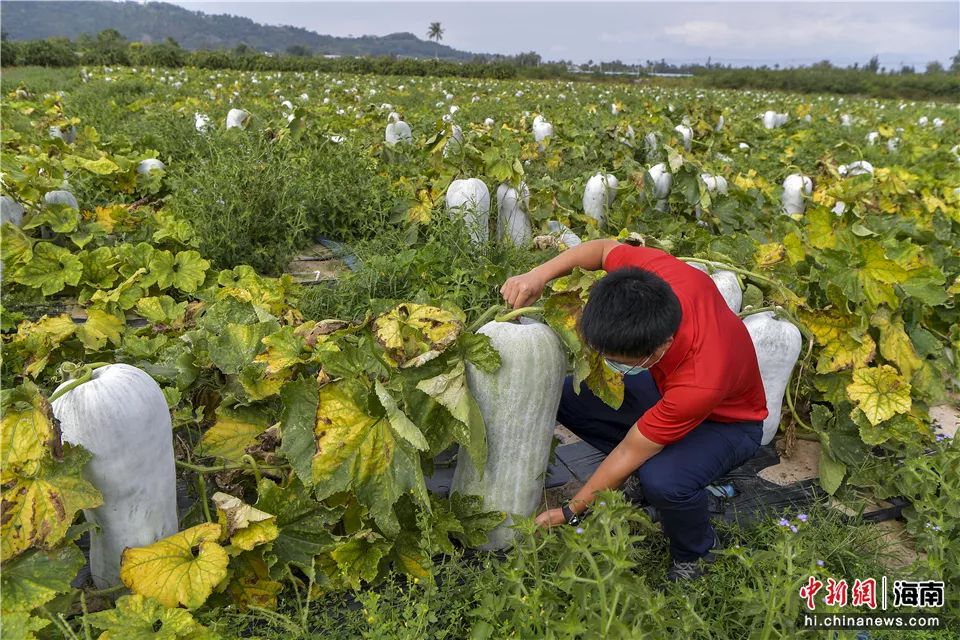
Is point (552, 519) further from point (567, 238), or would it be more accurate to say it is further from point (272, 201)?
→ point (272, 201)

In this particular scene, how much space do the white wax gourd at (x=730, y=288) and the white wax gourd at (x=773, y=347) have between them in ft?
0.28

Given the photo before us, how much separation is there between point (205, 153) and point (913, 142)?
8213 mm

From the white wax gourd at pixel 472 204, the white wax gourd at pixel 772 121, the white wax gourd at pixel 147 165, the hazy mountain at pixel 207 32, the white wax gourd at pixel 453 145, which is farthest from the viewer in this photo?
the hazy mountain at pixel 207 32

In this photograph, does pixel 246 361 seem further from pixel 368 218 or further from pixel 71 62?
pixel 71 62

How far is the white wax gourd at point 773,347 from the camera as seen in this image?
269 cm

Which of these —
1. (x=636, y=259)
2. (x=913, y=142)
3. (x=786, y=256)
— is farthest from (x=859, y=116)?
(x=636, y=259)

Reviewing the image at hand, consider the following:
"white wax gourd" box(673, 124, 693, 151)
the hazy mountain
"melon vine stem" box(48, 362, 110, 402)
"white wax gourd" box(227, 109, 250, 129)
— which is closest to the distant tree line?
"white wax gourd" box(227, 109, 250, 129)

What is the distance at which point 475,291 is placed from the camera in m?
3.29

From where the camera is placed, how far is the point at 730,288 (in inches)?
110

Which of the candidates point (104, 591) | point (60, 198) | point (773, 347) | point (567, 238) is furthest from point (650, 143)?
point (104, 591)

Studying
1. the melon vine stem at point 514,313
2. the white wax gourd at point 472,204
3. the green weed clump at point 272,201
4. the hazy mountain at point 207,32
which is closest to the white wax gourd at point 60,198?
the green weed clump at point 272,201

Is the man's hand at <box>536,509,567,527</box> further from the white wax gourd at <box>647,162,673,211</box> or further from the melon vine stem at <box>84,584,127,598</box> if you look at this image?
the white wax gourd at <box>647,162,673,211</box>

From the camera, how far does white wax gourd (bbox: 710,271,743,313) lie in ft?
9.18

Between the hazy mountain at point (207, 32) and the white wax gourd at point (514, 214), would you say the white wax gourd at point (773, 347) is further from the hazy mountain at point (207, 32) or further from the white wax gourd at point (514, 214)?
the hazy mountain at point (207, 32)
